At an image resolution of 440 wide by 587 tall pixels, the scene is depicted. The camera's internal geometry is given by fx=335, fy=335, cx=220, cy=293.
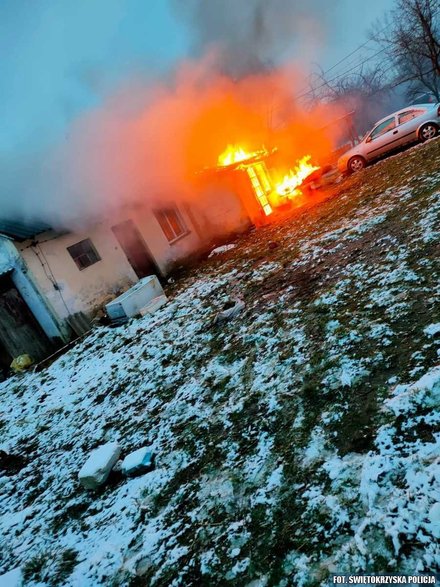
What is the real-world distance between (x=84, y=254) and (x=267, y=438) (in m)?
9.21

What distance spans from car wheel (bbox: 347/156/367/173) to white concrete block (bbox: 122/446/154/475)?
13.9m

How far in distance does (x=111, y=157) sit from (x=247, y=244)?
4908mm

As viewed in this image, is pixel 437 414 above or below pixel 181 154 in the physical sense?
below

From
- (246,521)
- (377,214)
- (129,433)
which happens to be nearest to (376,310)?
(246,521)

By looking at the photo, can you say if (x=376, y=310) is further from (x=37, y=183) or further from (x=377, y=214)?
(x=37, y=183)

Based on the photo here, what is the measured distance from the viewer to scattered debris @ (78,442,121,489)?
3480 millimetres

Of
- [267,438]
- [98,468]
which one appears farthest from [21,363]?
[267,438]

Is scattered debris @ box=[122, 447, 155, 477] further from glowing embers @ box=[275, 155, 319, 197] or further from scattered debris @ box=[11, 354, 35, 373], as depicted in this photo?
glowing embers @ box=[275, 155, 319, 197]

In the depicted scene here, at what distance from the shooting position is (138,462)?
11.1ft

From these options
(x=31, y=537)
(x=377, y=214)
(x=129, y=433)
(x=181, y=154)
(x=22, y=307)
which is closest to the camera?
(x=31, y=537)

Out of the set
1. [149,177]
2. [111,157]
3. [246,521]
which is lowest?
[246,521]

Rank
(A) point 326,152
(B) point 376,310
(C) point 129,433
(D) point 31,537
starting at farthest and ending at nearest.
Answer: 1. (A) point 326,152
2. (C) point 129,433
3. (B) point 376,310
4. (D) point 31,537

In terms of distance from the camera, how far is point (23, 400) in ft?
23.0

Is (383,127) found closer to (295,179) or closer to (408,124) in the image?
(408,124)
